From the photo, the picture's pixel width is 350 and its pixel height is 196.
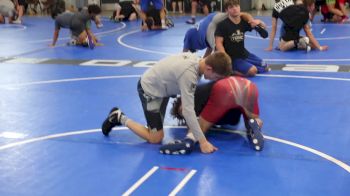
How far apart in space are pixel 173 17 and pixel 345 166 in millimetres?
13585

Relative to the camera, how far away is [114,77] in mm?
7855

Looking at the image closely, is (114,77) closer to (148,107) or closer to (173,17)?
(148,107)

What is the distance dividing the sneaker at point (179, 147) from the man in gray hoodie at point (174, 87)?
8cm

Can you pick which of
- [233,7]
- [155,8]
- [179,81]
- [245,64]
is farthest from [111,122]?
[155,8]

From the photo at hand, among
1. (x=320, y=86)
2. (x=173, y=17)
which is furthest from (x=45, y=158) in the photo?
(x=173, y=17)

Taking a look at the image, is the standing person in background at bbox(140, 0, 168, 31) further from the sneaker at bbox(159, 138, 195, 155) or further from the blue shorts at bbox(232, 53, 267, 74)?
the sneaker at bbox(159, 138, 195, 155)

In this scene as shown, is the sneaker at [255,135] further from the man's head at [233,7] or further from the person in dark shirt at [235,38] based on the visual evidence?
the man's head at [233,7]

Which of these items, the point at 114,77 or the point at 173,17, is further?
the point at 173,17

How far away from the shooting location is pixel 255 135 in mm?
4652

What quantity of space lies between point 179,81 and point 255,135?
2.82 feet

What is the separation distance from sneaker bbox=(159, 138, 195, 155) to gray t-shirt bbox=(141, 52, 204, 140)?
102 mm

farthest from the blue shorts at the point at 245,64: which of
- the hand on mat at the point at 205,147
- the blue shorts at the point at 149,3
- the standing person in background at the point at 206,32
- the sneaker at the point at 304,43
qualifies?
the blue shorts at the point at 149,3

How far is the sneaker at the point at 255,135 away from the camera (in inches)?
182

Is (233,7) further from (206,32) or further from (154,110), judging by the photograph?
(154,110)
